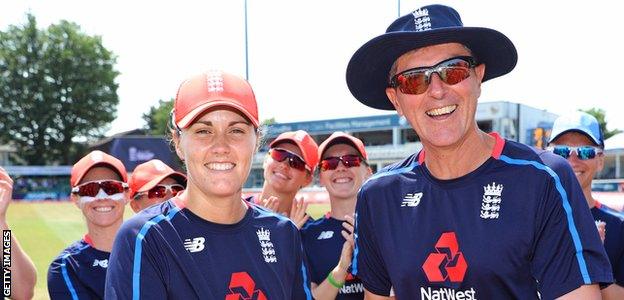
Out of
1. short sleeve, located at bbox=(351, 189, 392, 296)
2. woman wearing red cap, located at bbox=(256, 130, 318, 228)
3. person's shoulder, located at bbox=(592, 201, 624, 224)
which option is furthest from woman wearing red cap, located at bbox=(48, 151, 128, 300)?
person's shoulder, located at bbox=(592, 201, 624, 224)

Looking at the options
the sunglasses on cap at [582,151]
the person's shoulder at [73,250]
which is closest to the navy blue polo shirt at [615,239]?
the sunglasses on cap at [582,151]

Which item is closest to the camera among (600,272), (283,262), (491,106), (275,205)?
(600,272)

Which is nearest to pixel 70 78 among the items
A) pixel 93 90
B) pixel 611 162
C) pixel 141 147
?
pixel 93 90

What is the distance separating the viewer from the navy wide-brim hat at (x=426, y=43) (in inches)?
114

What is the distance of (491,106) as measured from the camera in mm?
51000

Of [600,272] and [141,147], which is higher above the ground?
[600,272]

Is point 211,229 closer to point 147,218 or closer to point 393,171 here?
point 147,218

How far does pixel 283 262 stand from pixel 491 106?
50.6 m

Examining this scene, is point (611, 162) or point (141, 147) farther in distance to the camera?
point (611, 162)

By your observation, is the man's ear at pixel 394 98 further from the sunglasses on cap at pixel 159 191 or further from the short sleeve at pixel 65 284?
the sunglasses on cap at pixel 159 191

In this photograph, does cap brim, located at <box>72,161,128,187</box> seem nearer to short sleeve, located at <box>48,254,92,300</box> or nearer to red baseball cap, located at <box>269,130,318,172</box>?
short sleeve, located at <box>48,254,92,300</box>

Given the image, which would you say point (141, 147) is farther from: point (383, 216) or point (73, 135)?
point (383, 216)

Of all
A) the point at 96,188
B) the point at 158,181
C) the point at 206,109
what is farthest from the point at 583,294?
the point at 158,181

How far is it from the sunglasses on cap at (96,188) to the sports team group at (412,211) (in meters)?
1.73
